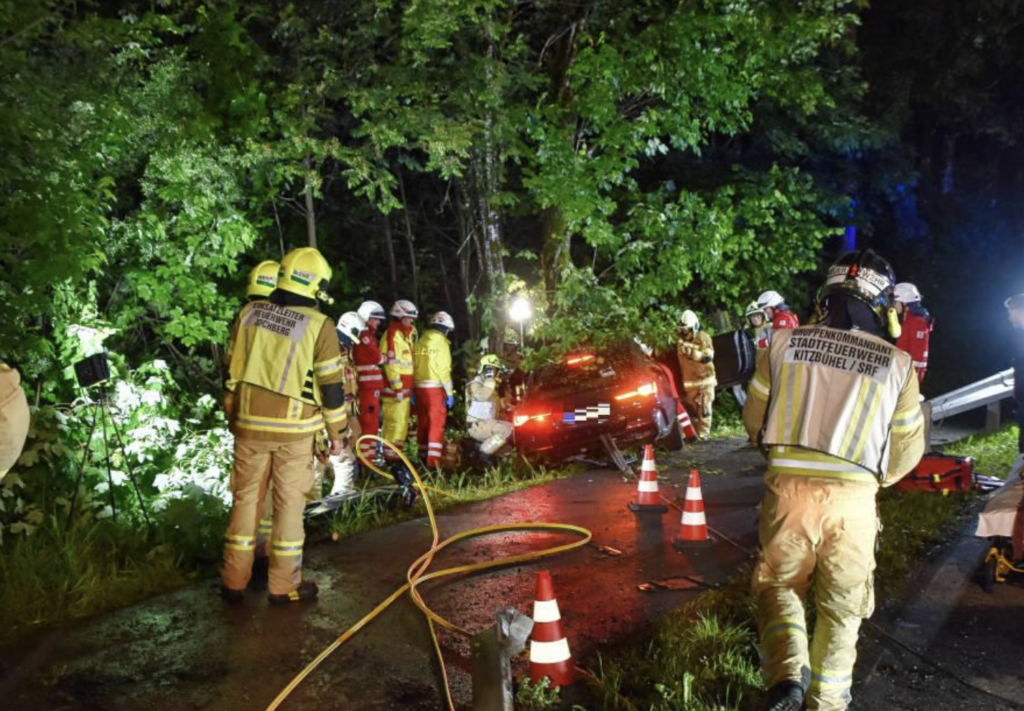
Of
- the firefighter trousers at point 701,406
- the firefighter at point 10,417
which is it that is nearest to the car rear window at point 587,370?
the firefighter trousers at point 701,406

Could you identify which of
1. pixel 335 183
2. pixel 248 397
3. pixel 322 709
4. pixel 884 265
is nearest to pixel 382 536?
pixel 248 397

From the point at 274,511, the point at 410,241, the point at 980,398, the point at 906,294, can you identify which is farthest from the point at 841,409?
the point at 410,241

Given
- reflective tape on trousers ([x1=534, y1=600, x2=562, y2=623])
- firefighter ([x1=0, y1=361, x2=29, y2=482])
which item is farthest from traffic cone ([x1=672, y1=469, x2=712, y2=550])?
firefighter ([x1=0, y1=361, x2=29, y2=482])

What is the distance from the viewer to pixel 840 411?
3443mm

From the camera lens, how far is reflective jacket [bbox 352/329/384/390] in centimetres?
1030

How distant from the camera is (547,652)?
391 centimetres

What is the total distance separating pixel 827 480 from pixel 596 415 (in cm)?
597

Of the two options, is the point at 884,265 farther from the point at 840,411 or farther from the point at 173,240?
the point at 173,240

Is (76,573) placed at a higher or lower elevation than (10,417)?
lower

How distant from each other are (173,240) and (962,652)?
35.3ft

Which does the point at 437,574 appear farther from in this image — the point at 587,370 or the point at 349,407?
the point at 587,370

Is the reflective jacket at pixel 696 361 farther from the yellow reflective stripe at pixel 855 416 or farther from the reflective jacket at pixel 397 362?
the yellow reflective stripe at pixel 855 416

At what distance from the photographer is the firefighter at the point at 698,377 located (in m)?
12.5

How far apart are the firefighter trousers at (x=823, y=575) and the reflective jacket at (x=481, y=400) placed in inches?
287
